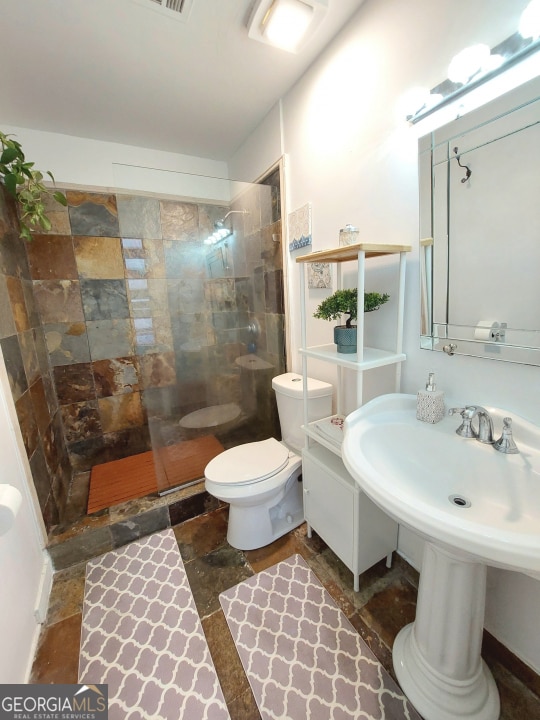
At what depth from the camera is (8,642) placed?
0.95 metres

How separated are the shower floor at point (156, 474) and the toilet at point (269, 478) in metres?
0.42

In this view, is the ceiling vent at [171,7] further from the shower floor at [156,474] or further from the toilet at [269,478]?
the shower floor at [156,474]

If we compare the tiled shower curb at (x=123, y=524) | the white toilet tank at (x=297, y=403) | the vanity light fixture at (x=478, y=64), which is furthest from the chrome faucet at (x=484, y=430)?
the tiled shower curb at (x=123, y=524)

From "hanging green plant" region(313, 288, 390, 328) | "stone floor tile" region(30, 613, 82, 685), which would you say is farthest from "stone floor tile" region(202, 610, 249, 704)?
"hanging green plant" region(313, 288, 390, 328)

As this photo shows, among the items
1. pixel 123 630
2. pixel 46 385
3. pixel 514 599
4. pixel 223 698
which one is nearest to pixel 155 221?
pixel 46 385

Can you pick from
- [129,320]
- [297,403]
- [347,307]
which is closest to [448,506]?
[347,307]

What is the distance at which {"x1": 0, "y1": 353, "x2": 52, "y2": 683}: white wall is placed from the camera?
0.97m

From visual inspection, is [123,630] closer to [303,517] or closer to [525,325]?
[303,517]

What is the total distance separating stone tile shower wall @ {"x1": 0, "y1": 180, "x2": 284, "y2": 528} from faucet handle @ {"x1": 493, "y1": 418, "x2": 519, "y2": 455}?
4.63 ft

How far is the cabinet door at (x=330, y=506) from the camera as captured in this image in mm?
1235

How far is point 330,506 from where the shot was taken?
4.38 ft

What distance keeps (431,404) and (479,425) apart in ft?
0.51

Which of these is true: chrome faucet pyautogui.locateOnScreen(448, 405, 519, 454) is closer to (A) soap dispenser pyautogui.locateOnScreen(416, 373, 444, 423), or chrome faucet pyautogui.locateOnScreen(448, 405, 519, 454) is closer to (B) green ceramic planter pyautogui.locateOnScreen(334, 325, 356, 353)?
(A) soap dispenser pyautogui.locateOnScreen(416, 373, 444, 423)

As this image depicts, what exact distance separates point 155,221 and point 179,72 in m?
0.72
